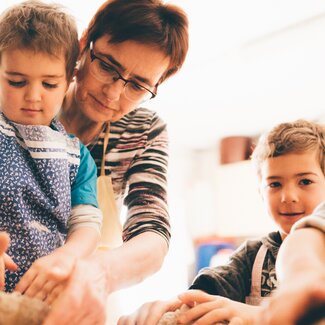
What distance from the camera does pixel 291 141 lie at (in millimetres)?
1385

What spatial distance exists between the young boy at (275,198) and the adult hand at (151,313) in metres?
0.31

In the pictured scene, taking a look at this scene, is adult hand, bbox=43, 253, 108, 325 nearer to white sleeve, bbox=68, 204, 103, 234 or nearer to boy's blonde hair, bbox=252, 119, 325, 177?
white sleeve, bbox=68, 204, 103, 234

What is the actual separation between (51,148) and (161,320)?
0.43 m

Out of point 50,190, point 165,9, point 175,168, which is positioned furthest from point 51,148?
point 175,168

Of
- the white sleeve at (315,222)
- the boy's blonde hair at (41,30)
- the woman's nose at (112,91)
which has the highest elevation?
the boy's blonde hair at (41,30)

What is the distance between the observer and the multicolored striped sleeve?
3.82ft

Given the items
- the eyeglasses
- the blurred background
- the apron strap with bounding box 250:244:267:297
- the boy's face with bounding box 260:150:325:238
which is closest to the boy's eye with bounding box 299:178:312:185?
the boy's face with bounding box 260:150:325:238

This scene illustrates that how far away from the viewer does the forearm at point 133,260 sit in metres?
0.82

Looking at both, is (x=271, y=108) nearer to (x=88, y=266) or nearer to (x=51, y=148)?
(x=51, y=148)

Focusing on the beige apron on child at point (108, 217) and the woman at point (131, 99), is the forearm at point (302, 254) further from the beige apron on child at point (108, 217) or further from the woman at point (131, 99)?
the beige apron on child at point (108, 217)

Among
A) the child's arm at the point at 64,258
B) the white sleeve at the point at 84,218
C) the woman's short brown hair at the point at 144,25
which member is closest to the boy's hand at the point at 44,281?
the child's arm at the point at 64,258

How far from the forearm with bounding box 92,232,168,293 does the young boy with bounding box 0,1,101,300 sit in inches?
2.1

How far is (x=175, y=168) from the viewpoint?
5.36 metres

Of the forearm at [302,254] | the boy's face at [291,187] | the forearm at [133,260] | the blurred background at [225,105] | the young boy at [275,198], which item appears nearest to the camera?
the forearm at [302,254]
